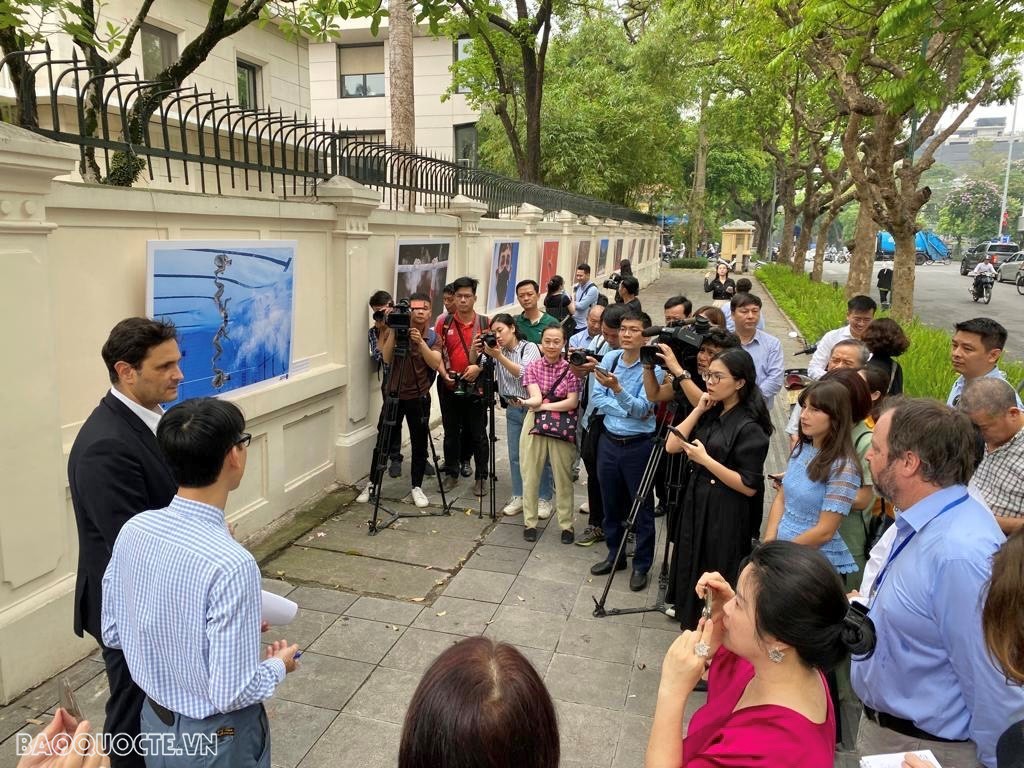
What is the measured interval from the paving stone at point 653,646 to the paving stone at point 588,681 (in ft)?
0.46

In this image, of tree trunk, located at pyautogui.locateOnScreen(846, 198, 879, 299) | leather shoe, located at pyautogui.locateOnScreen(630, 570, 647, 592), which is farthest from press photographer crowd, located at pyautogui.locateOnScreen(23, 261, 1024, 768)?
tree trunk, located at pyautogui.locateOnScreen(846, 198, 879, 299)

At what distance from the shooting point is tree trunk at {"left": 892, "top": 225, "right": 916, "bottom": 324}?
9906 mm

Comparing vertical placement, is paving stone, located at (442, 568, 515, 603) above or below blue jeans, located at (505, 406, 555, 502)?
below

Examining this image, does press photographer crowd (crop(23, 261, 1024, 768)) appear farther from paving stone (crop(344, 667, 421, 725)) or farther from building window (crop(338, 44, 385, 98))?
building window (crop(338, 44, 385, 98))

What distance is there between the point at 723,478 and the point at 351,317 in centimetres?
374

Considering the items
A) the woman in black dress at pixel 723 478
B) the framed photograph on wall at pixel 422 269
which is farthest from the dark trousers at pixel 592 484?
the framed photograph on wall at pixel 422 269

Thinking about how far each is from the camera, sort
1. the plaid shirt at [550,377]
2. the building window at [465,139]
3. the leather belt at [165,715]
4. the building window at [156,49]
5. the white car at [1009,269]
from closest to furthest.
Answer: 1. the leather belt at [165,715]
2. the plaid shirt at [550,377]
3. the building window at [156,49]
4. the building window at [465,139]
5. the white car at [1009,269]

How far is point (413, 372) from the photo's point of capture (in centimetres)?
587

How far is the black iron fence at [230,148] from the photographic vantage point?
3.60m

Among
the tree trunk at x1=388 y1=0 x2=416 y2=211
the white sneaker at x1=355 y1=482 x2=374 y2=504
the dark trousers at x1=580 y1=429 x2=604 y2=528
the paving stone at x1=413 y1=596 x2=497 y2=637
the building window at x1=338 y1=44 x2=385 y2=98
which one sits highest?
the building window at x1=338 y1=44 x2=385 y2=98

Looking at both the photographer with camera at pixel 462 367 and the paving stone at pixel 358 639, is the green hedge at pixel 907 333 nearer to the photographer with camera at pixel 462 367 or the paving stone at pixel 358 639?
the photographer with camera at pixel 462 367

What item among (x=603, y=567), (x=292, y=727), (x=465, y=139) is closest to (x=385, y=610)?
(x=292, y=727)

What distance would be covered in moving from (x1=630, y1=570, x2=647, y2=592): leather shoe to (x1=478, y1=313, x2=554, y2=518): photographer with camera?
3.88 feet

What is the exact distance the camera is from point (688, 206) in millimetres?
33156
